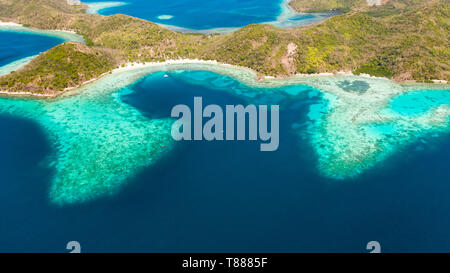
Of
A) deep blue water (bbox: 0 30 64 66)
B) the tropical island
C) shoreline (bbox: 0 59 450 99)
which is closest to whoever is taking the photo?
shoreline (bbox: 0 59 450 99)

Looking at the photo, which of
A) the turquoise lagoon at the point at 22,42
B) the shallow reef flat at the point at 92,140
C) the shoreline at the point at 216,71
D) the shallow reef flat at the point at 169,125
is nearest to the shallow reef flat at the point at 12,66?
the turquoise lagoon at the point at 22,42

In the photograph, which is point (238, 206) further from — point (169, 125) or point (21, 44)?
point (21, 44)

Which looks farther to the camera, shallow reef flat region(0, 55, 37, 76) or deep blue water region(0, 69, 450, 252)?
shallow reef flat region(0, 55, 37, 76)

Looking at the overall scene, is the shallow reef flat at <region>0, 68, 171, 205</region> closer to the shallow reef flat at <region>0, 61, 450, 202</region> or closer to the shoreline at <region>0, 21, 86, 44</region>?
the shallow reef flat at <region>0, 61, 450, 202</region>

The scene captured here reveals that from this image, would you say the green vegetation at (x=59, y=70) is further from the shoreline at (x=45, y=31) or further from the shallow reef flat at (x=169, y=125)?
the shoreline at (x=45, y=31)

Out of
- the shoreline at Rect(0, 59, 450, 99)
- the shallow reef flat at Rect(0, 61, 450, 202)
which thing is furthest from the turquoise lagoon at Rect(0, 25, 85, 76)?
the shallow reef flat at Rect(0, 61, 450, 202)

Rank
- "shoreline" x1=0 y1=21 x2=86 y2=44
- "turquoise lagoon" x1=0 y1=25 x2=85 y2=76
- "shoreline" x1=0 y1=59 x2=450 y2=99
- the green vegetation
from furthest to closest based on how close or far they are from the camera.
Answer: "shoreline" x1=0 y1=21 x2=86 y2=44 < "turquoise lagoon" x1=0 y1=25 x2=85 y2=76 < "shoreline" x1=0 y1=59 x2=450 y2=99 < the green vegetation

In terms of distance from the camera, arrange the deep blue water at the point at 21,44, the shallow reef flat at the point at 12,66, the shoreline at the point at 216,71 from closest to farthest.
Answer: the shoreline at the point at 216,71 < the shallow reef flat at the point at 12,66 < the deep blue water at the point at 21,44

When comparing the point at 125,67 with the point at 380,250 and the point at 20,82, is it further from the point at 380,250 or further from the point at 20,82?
the point at 380,250
